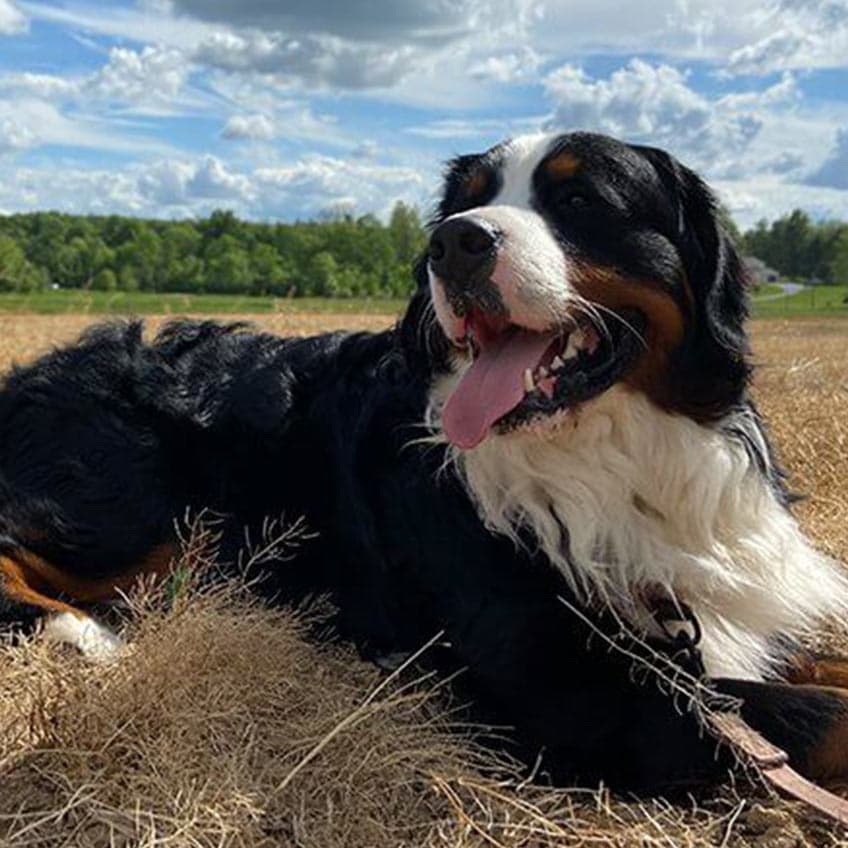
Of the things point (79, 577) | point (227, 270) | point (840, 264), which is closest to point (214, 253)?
point (227, 270)

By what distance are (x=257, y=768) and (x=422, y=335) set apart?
1.46 meters

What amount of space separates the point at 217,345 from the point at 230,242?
5445 centimetres

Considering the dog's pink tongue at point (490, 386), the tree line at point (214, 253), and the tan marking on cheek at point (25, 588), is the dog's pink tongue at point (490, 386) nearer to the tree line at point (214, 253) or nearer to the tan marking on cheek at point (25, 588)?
the tan marking on cheek at point (25, 588)

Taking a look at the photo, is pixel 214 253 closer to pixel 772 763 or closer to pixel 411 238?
pixel 411 238

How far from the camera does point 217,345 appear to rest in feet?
16.7

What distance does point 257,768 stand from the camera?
316 cm

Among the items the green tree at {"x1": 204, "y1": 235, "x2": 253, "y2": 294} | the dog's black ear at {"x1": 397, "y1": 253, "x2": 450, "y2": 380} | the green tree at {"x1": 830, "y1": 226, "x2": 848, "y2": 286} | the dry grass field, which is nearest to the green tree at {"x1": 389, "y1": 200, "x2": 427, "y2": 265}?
the dog's black ear at {"x1": 397, "y1": 253, "x2": 450, "y2": 380}

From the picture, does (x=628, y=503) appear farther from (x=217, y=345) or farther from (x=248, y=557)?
(x=217, y=345)

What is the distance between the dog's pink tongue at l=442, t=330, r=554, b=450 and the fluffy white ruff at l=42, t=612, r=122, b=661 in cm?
146

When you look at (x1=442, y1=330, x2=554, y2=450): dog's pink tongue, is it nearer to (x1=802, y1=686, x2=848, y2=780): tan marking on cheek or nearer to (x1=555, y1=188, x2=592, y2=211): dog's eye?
(x1=555, y1=188, x2=592, y2=211): dog's eye

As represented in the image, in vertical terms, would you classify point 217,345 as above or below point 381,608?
above

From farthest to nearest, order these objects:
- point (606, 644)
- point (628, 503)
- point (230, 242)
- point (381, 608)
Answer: point (230, 242) < point (381, 608) < point (628, 503) < point (606, 644)

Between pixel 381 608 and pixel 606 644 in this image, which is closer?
pixel 606 644

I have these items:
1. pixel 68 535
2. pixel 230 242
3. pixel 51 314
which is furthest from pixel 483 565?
pixel 230 242
